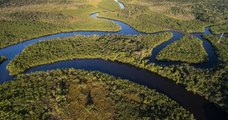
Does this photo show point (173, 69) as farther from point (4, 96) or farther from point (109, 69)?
point (4, 96)

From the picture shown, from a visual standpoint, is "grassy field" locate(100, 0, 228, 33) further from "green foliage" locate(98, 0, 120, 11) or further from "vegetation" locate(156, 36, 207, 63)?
"vegetation" locate(156, 36, 207, 63)

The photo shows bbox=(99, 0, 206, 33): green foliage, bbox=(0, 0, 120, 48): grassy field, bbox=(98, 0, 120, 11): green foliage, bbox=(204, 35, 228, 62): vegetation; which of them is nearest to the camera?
bbox=(204, 35, 228, 62): vegetation

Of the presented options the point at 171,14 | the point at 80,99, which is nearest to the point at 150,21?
the point at 171,14

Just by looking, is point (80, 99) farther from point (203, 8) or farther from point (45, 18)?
point (203, 8)

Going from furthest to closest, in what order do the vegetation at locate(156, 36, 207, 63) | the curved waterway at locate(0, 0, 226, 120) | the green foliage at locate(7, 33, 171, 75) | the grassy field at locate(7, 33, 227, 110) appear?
the vegetation at locate(156, 36, 207, 63) → the green foliage at locate(7, 33, 171, 75) → the grassy field at locate(7, 33, 227, 110) → the curved waterway at locate(0, 0, 226, 120)

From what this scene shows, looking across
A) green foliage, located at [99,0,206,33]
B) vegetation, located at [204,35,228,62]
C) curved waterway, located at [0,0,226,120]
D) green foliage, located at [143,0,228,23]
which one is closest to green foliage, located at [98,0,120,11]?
green foliage, located at [99,0,206,33]
